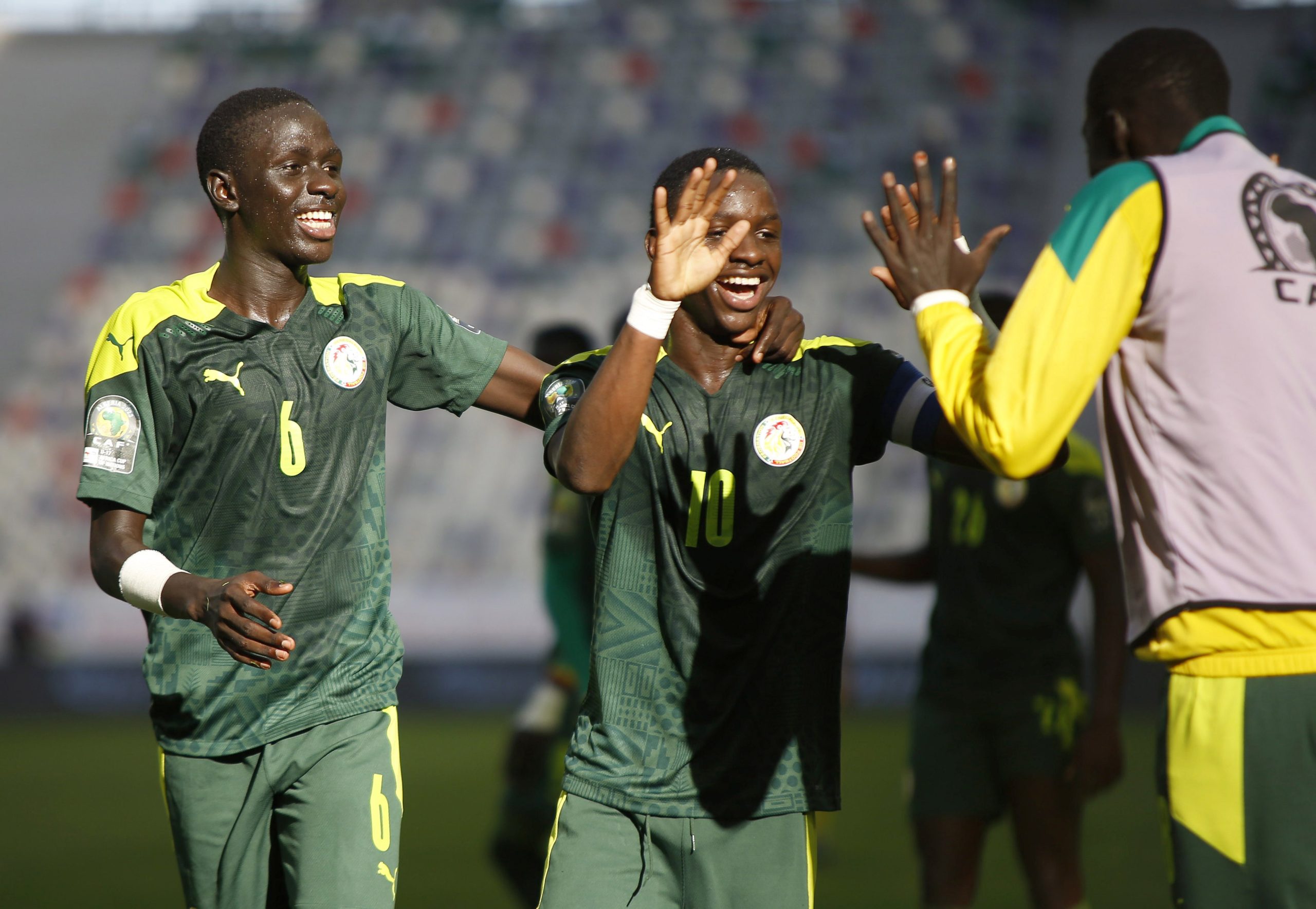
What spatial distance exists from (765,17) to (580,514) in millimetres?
15843

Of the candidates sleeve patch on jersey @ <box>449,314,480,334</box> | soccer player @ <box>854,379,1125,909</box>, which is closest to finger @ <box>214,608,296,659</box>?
sleeve patch on jersey @ <box>449,314,480,334</box>

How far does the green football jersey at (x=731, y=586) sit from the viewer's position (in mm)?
2764

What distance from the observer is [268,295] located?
3.23 m

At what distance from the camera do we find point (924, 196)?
253 centimetres

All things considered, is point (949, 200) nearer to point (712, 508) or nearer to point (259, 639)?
point (712, 508)

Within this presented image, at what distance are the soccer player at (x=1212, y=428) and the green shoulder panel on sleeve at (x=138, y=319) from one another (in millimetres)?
1728

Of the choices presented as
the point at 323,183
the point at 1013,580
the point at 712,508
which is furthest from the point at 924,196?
the point at 1013,580

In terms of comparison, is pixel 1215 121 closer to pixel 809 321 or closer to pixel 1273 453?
pixel 1273 453

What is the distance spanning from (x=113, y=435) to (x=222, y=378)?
26cm

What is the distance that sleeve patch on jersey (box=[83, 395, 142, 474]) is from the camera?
9.68ft

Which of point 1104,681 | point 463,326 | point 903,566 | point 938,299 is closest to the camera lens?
point 938,299

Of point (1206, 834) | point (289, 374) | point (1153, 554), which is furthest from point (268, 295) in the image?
point (1206, 834)

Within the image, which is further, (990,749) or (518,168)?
(518,168)

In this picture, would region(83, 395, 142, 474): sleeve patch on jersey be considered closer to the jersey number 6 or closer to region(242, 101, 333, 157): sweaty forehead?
the jersey number 6
